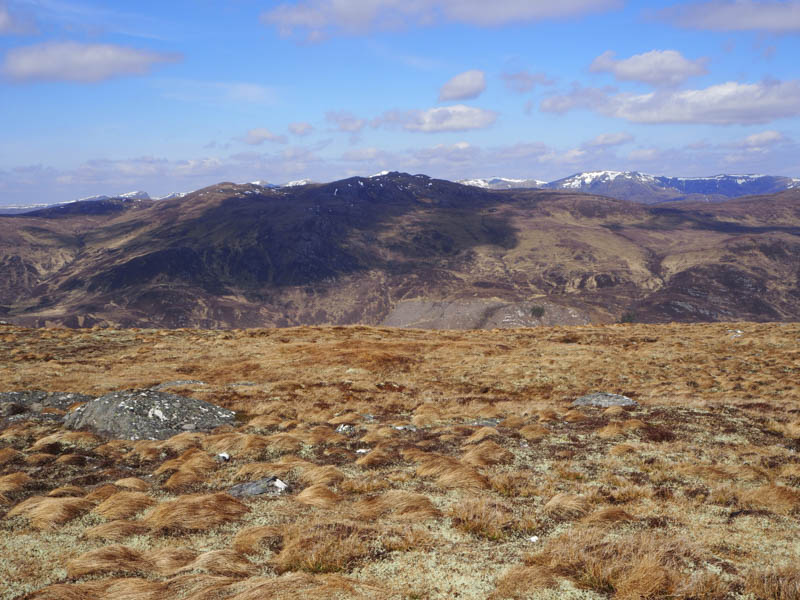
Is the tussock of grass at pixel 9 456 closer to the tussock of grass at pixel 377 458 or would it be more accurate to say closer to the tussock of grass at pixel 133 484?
the tussock of grass at pixel 133 484

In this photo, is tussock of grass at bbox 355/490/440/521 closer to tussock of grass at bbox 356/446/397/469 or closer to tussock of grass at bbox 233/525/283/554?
tussock of grass at bbox 233/525/283/554

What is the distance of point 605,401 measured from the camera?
2294 centimetres

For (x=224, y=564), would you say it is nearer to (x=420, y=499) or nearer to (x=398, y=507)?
(x=398, y=507)

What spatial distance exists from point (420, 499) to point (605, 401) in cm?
1549

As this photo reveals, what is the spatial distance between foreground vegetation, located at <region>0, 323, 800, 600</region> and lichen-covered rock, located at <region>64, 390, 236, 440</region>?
85 centimetres

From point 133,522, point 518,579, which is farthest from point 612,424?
point 133,522

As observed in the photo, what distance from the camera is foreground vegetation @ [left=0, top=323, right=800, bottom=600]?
7.20m

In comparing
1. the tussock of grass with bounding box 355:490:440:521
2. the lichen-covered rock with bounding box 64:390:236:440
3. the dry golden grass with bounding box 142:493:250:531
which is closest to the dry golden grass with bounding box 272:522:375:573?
the tussock of grass with bounding box 355:490:440:521

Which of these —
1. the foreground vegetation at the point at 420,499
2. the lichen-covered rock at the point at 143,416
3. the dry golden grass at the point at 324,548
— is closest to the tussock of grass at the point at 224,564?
the foreground vegetation at the point at 420,499

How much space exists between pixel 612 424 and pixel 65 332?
5568 centimetres

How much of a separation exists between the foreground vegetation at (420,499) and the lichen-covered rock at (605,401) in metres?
0.78

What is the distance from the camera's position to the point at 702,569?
7.43m

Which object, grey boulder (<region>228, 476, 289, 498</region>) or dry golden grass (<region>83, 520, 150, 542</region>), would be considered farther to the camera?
grey boulder (<region>228, 476, 289, 498</region>)

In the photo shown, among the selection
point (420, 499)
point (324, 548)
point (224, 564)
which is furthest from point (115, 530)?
point (420, 499)
